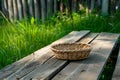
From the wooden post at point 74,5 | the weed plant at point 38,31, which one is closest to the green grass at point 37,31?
the weed plant at point 38,31

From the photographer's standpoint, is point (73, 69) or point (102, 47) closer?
point (73, 69)

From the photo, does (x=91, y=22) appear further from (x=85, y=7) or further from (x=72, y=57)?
(x=72, y=57)

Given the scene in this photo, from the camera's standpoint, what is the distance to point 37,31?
18.6 feet

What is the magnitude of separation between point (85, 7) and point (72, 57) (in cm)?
443

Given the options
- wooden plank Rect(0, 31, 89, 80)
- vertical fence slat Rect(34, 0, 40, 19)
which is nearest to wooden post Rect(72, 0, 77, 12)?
vertical fence slat Rect(34, 0, 40, 19)

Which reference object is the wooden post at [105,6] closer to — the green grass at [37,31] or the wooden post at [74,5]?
the green grass at [37,31]

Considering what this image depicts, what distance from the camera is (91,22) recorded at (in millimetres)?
6645

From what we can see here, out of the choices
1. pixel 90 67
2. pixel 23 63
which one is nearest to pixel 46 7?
pixel 23 63

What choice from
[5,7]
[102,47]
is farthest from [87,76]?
[5,7]

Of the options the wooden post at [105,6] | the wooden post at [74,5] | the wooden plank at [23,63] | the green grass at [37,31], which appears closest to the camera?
the wooden plank at [23,63]

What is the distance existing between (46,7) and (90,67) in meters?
5.03

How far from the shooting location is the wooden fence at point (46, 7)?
723cm

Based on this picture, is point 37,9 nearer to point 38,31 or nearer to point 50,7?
point 50,7

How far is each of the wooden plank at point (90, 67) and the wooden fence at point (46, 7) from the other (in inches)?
129
